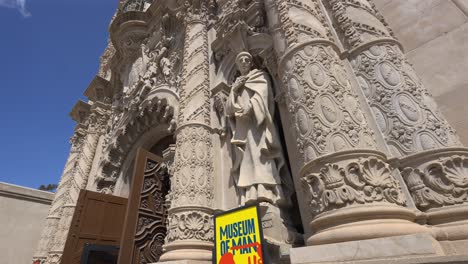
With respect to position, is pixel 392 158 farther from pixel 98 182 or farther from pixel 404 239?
pixel 98 182

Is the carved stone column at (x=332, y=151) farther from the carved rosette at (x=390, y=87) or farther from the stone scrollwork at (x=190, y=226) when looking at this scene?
the stone scrollwork at (x=190, y=226)

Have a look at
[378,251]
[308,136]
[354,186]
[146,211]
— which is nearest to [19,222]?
[146,211]

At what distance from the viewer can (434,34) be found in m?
3.30

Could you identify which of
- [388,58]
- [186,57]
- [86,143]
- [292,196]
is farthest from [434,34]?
[86,143]

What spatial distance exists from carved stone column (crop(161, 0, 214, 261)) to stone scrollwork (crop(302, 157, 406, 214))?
2065mm

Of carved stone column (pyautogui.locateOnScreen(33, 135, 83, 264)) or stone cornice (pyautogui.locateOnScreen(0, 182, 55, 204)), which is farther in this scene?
stone cornice (pyautogui.locateOnScreen(0, 182, 55, 204))

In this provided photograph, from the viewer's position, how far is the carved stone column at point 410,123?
1.92 metres

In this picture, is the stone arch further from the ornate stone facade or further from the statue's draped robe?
the statue's draped robe

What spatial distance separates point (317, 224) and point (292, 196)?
1632mm

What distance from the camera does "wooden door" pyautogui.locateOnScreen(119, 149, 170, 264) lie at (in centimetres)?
466

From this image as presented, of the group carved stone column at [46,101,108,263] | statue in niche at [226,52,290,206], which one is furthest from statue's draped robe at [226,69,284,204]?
carved stone column at [46,101,108,263]

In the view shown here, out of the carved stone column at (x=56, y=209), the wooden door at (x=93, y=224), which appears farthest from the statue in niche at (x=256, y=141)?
the carved stone column at (x=56, y=209)

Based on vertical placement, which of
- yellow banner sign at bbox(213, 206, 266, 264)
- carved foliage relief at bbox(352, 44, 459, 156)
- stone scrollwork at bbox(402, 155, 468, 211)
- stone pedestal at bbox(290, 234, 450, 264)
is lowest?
stone pedestal at bbox(290, 234, 450, 264)

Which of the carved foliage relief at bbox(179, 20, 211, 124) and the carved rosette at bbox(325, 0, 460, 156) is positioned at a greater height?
the carved foliage relief at bbox(179, 20, 211, 124)
